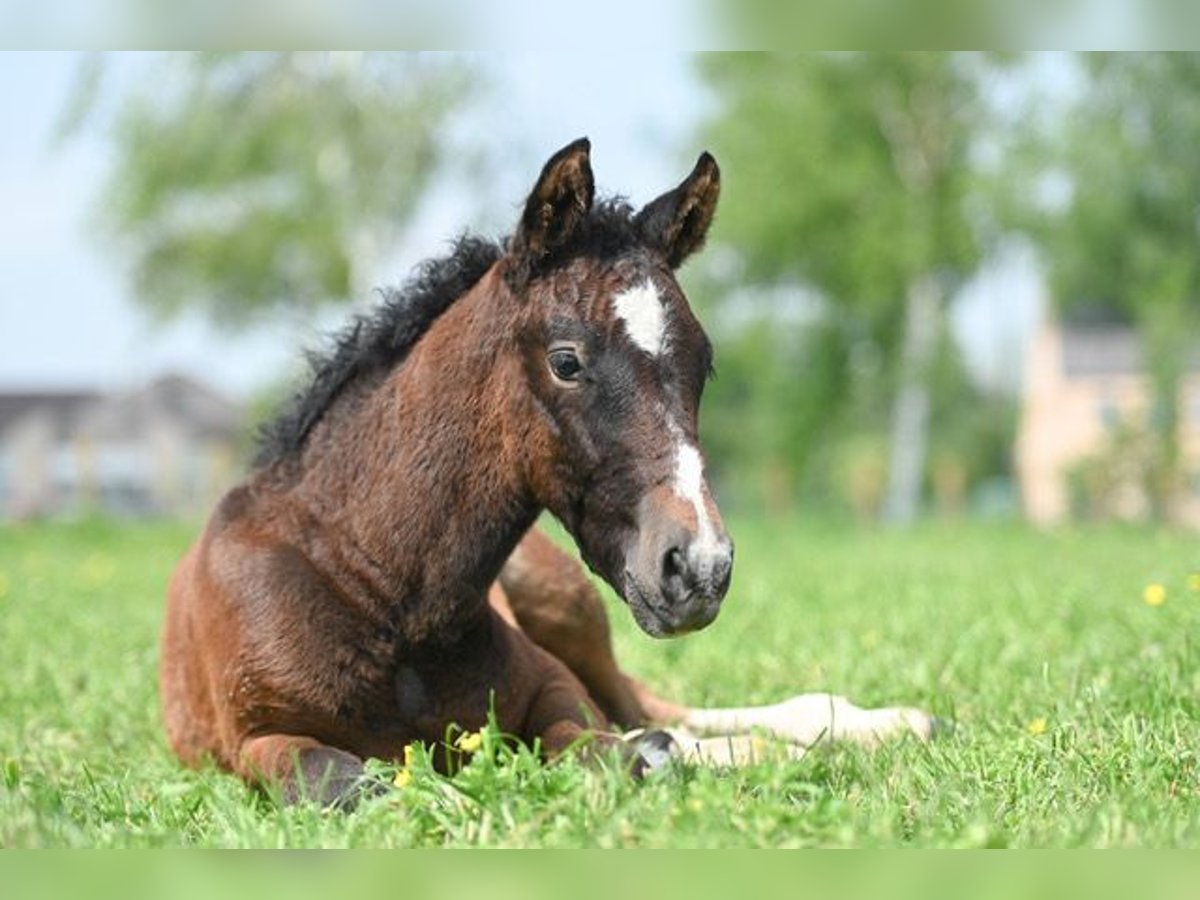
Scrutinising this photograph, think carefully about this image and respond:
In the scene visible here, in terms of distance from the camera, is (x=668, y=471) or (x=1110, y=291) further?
(x=1110, y=291)

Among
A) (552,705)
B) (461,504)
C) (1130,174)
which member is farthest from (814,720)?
(1130,174)

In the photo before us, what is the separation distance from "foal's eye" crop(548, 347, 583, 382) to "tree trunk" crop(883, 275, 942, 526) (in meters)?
31.3

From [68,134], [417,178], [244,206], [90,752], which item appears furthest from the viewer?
[244,206]

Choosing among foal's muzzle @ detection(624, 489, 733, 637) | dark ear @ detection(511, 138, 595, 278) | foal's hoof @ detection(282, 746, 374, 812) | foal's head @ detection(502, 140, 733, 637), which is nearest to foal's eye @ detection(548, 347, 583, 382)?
foal's head @ detection(502, 140, 733, 637)

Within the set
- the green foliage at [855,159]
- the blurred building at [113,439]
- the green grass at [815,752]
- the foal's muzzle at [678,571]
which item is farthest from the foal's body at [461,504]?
the blurred building at [113,439]

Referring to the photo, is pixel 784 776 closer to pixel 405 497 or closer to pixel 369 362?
pixel 405 497

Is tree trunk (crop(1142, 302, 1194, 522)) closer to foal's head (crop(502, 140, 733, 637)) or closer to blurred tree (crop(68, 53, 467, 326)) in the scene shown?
blurred tree (crop(68, 53, 467, 326))

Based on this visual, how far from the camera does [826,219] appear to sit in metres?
36.6

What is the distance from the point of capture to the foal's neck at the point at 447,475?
461 centimetres

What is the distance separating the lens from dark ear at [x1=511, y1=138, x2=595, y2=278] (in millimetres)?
4340

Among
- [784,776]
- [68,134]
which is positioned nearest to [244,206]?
[68,134]

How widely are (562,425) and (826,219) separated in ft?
109

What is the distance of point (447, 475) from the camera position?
185 inches

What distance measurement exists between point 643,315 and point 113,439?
79.5 metres
